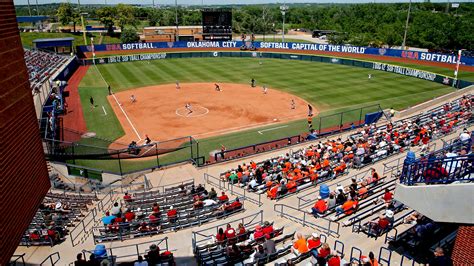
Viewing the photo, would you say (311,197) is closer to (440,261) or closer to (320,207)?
(320,207)

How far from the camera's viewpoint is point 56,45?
71.8 metres

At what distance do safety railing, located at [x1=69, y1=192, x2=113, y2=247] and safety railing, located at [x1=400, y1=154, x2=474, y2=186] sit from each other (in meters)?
12.5

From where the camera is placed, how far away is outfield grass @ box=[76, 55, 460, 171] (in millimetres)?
32156

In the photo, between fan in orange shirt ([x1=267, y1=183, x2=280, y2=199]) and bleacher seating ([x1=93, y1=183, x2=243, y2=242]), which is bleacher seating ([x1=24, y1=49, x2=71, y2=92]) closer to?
bleacher seating ([x1=93, y1=183, x2=243, y2=242])

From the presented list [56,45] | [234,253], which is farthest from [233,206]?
[56,45]

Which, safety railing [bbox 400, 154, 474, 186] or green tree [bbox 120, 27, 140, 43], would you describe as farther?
green tree [bbox 120, 27, 140, 43]

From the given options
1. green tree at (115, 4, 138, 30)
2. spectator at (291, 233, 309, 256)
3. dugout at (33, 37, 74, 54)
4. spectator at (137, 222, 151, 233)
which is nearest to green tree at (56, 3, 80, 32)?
green tree at (115, 4, 138, 30)

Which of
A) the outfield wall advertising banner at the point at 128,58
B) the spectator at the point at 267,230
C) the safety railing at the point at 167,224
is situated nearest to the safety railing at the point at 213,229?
the safety railing at the point at 167,224

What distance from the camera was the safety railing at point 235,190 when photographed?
698 inches

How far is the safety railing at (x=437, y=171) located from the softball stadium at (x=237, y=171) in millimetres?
56

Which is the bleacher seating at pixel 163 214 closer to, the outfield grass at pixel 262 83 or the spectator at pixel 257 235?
the spectator at pixel 257 235

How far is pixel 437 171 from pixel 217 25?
7788 centimetres

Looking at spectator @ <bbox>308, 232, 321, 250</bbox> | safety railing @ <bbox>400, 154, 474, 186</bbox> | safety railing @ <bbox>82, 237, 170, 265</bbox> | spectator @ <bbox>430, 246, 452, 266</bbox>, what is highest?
safety railing @ <bbox>400, 154, 474, 186</bbox>

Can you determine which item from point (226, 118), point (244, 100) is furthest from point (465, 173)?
point (244, 100)
